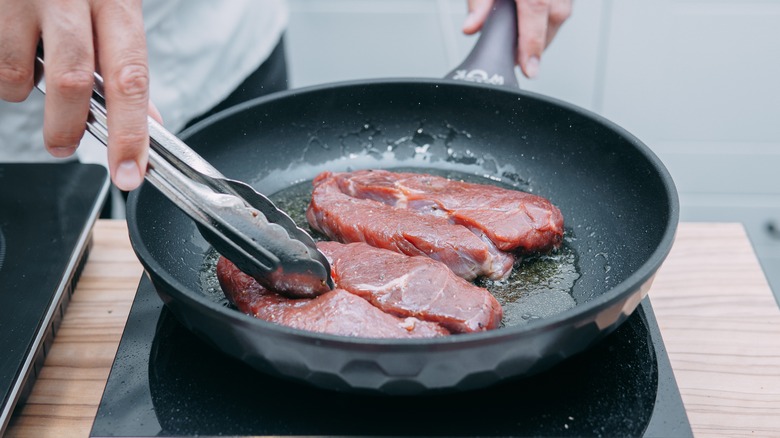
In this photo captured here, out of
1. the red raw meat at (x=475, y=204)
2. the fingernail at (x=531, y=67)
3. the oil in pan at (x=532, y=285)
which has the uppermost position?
the fingernail at (x=531, y=67)

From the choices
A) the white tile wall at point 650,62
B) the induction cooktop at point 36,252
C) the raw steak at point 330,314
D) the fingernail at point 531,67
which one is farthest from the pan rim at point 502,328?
the white tile wall at point 650,62

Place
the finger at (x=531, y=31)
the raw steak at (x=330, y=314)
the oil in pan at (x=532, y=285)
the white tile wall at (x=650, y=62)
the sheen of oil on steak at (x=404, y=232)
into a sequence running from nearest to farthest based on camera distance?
the raw steak at (x=330, y=314) → the oil in pan at (x=532, y=285) → the sheen of oil on steak at (x=404, y=232) → the finger at (x=531, y=31) → the white tile wall at (x=650, y=62)

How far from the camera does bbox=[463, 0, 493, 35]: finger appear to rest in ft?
6.51

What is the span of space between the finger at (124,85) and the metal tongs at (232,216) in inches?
2.3

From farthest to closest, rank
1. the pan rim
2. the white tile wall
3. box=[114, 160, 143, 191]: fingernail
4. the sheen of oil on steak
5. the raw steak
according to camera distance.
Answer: the white tile wall → the sheen of oil on steak → the raw steak → box=[114, 160, 143, 191]: fingernail → the pan rim

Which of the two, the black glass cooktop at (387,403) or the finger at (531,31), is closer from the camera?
the black glass cooktop at (387,403)

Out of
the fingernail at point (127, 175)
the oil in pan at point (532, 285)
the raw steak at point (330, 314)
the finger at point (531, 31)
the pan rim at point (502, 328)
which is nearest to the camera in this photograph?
the pan rim at point (502, 328)

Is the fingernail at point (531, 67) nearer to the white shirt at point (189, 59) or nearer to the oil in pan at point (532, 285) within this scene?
the oil in pan at point (532, 285)

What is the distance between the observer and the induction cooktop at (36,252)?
1252mm

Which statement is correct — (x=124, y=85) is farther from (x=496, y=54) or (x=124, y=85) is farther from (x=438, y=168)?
(x=496, y=54)

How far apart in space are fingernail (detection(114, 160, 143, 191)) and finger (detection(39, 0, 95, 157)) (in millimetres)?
109

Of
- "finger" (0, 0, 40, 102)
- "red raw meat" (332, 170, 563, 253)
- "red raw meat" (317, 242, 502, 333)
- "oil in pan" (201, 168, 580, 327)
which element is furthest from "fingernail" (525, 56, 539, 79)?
"finger" (0, 0, 40, 102)

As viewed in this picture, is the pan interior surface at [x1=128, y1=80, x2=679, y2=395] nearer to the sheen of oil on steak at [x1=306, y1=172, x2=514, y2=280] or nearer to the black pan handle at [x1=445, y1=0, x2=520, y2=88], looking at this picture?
the black pan handle at [x1=445, y1=0, x2=520, y2=88]

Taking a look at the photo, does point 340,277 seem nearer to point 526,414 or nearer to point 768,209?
point 526,414
